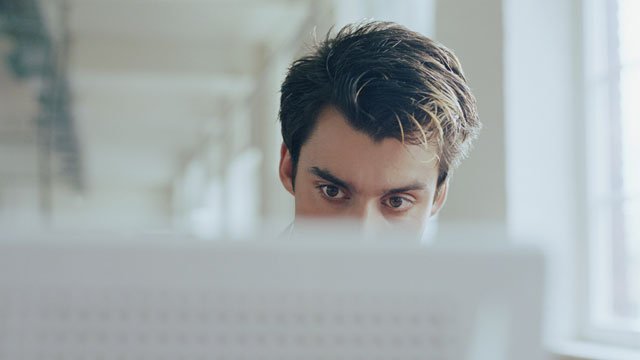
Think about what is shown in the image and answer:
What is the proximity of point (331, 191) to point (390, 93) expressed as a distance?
17 cm

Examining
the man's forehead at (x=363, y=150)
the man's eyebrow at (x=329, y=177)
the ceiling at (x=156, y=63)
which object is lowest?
the man's eyebrow at (x=329, y=177)

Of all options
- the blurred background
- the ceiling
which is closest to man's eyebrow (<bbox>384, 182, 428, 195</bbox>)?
the blurred background

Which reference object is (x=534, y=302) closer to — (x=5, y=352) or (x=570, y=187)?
(x=5, y=352)

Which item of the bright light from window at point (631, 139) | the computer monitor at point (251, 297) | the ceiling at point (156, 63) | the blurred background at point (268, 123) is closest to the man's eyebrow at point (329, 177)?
the blurred background at point (268, 123)

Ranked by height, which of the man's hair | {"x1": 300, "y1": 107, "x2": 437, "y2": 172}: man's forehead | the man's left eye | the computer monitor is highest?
the man's hair

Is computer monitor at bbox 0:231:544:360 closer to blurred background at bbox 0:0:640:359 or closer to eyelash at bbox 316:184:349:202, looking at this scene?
blurred background at bbox 0:0:640:359

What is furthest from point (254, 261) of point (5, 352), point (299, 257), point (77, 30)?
point (77, 30)

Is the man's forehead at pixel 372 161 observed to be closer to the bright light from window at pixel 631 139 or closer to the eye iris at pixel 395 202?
the eye iris at pixel 395 202

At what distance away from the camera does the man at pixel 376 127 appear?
3.58 ft

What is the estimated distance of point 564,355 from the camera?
7.36 ft

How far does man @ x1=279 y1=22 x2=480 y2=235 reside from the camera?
1092 millimetres

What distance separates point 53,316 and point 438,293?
0.20 meters

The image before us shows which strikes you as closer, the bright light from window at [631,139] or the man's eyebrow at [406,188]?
the man's eyebrow at [406,188]

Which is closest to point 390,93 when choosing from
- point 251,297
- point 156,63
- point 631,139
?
point 251,297
